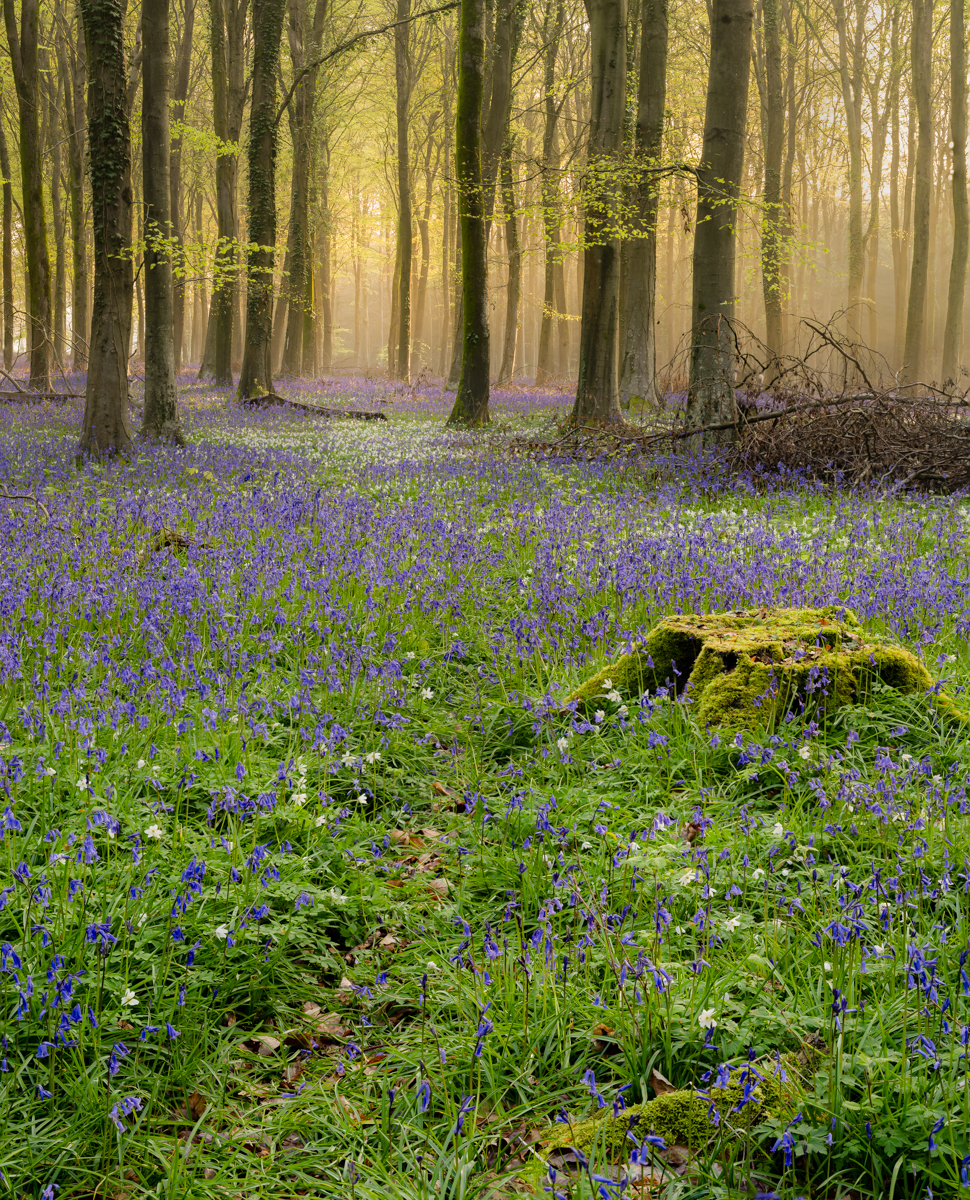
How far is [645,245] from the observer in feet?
65.5

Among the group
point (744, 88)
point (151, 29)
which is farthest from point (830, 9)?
point (151, 29)

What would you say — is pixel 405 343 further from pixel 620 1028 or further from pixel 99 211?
pixel 620 1028

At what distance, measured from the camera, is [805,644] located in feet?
14.6

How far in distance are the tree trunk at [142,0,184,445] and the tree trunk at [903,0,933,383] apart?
19.6 meters

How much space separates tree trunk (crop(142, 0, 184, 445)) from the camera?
43.9 ft

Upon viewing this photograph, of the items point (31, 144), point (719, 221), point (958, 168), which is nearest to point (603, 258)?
point (719, 221)

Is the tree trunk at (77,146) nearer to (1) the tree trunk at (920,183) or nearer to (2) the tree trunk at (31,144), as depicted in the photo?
(2) the tree trunk at (31,144)

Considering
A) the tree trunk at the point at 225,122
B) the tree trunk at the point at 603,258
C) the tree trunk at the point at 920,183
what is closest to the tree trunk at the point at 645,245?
the tree trunk at the point at 603,258

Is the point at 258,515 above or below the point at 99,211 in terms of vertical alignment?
below

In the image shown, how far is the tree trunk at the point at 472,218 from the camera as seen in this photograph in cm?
1617

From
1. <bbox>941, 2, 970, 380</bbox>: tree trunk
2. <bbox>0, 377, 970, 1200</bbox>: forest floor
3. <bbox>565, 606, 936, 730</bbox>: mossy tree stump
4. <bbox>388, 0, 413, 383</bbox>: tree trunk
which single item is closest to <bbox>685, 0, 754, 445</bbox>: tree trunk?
<bbox>0, 377, 970, 1200</bbox>: forest floor

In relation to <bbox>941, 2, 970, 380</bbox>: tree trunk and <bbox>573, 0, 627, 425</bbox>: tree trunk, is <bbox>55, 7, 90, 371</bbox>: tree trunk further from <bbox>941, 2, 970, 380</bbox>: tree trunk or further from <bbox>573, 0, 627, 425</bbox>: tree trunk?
<bbox>941, 2, 970, 380</bbox>: tree trunk

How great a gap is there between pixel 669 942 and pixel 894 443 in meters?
10.1

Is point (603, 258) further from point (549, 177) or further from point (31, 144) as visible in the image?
point (31, 144)
